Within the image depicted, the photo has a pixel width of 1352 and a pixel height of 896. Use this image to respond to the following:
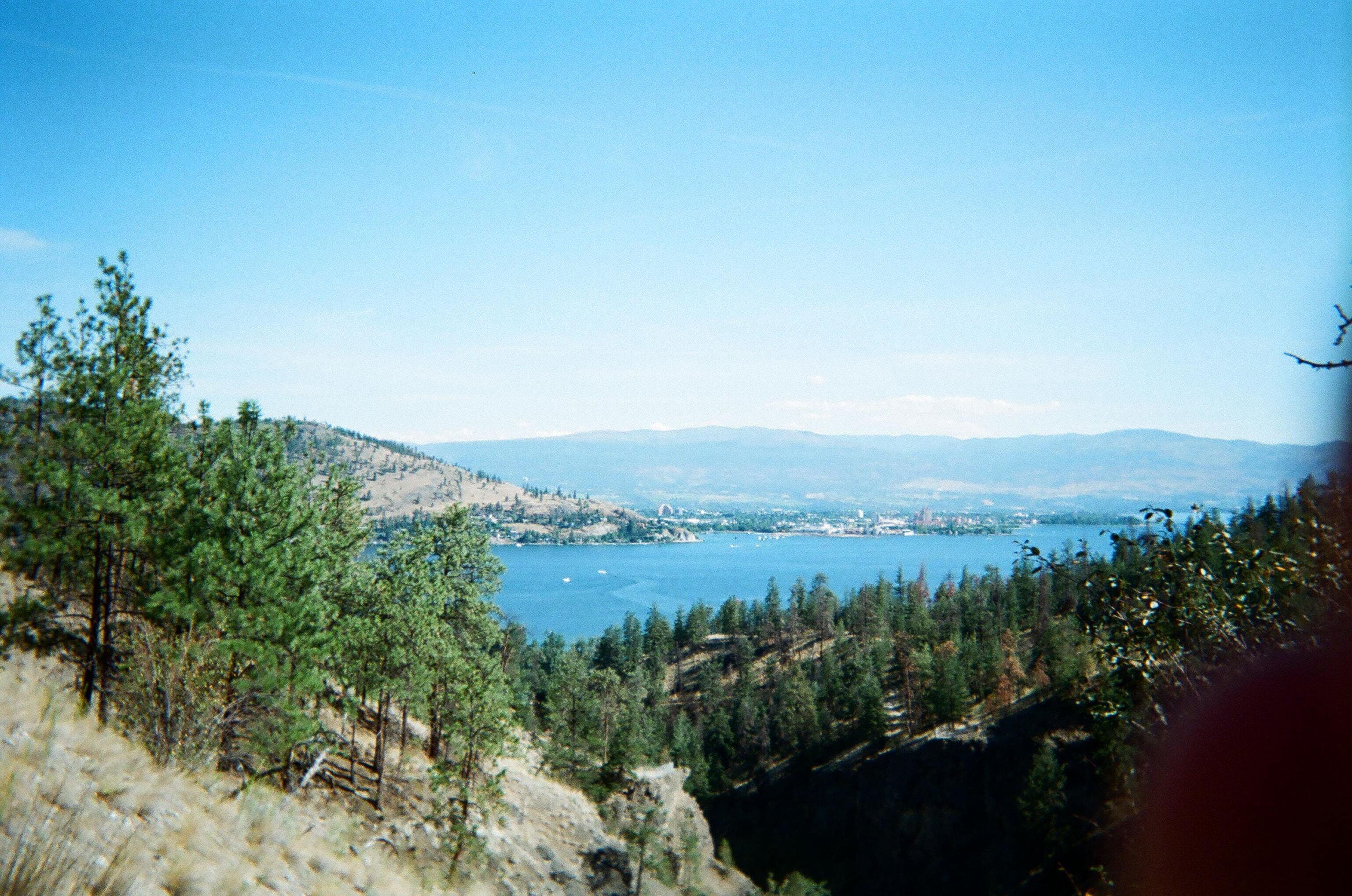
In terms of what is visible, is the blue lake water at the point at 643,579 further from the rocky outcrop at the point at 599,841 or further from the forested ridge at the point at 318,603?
the forested ridge at the point at 318,603

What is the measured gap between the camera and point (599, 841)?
25781 millimetres

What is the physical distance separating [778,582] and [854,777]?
9686 cm

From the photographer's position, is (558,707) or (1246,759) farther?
(558,707)

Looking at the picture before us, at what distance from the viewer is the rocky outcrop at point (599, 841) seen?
63.3 feet

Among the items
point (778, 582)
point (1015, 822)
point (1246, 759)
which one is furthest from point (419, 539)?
point (778, 582)

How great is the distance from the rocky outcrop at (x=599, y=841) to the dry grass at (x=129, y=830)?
8.72 metres

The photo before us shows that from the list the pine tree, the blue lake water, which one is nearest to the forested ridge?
the pine tree

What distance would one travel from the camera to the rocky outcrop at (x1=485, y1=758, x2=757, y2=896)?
1930 centimetres

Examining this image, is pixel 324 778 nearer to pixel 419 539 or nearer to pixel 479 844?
pixel 479 844

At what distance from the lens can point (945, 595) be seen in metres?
89.3

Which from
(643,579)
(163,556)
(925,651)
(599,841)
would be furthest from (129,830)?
(643,579)

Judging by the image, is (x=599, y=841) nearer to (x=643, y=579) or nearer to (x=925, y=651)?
(x=925, y=651)

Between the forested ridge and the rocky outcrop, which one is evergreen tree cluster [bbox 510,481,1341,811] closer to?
the forested ridge

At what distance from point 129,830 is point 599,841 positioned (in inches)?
924
